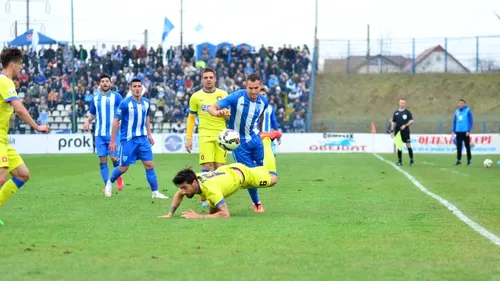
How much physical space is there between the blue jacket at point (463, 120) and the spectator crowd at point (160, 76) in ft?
57.1

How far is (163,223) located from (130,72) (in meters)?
38.8

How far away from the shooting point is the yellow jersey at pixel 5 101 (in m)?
10.2

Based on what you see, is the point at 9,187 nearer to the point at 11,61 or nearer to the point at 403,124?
the point at 11,61

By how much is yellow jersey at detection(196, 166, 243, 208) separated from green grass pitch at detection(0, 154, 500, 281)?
0.34 metres

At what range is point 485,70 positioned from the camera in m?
57.6

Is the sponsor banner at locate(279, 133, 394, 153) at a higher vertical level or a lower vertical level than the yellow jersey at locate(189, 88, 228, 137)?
lower

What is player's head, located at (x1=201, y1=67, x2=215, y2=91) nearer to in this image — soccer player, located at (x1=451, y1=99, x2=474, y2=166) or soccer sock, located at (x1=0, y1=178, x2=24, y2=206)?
soccer sock, located at (x1=0, y1=178, x2=24, y2=206)

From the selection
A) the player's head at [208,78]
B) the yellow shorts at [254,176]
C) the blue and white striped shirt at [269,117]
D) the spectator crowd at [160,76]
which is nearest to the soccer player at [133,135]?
the player's head at [208,78]

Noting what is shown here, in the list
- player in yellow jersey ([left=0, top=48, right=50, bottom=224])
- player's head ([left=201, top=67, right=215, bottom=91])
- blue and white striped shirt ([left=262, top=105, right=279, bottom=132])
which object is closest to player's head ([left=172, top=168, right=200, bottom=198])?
player in yellow jersey ([left=0, top=48, right=50, bottom=224])

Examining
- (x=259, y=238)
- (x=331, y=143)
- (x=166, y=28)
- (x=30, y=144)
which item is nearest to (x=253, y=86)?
(x=259, y=238)

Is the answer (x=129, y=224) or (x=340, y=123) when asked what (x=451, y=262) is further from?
(x=340, y=123)

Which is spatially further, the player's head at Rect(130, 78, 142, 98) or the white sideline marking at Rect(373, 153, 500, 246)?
the player's head at Rect(130, 78, 142, 98)

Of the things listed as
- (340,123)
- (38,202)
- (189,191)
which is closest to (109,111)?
(38,202)

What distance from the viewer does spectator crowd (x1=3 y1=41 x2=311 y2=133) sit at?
4666 cm
